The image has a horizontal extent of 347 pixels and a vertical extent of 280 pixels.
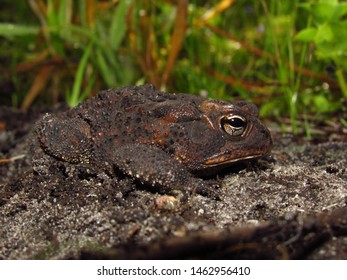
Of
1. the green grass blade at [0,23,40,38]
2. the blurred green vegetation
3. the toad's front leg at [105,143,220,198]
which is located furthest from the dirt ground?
the green grass blade at [0,23,40,38]

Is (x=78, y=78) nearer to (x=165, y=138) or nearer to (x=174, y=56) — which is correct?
(x=174, y=56)

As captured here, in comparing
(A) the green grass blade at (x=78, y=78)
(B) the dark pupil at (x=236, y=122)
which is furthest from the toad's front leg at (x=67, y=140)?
(A) the green grass blade at (x=78, y=78)

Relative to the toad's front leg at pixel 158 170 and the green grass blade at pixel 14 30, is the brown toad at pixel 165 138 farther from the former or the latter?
the green grass blade at pixel 14 30

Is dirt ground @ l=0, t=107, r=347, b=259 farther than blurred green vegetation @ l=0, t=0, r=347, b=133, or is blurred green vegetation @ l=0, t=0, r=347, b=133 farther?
blurred green vegetation @ l=0, t=0, r=347, b=133

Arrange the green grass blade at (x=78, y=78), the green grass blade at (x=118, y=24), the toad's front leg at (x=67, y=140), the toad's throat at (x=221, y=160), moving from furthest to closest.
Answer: the green grass blade at (x=118, y=24) → the green grass blade at (x=78, y=78) → the toad's front leg at (x=67, y=140) → the toad's throat at (x=221, y=160)

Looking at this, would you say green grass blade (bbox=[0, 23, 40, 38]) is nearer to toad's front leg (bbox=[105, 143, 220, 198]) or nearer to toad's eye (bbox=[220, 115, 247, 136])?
toad's front leg (bbox=[105, 143, 220, 198])

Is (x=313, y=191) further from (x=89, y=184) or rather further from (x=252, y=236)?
(x=89, y=184)

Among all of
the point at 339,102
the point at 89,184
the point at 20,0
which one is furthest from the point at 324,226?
the point at 20,0
